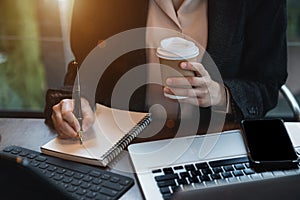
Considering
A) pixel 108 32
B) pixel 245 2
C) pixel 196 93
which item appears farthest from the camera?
pixel 108 32

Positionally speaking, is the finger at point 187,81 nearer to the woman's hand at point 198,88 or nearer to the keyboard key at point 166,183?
the woman's hand at point 198,88

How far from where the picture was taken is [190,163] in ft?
2.91

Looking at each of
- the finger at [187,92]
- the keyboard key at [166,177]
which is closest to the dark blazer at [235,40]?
the finger at [187,92]

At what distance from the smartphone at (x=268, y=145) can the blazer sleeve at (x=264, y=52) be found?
0.55ft

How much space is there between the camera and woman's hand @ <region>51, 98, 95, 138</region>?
96 cm

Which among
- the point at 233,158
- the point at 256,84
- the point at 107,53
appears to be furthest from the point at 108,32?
the point at 233,158

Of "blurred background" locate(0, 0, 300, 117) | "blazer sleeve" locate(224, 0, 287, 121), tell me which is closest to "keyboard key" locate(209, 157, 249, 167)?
"blazer sleeve" locate(224, 0, 287, 121)

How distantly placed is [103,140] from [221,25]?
0.47 meters

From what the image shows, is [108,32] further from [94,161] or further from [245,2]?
[94,161]

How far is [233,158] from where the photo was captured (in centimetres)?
90

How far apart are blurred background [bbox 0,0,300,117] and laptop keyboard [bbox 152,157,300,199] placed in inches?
58.3

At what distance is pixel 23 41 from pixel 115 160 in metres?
1.75

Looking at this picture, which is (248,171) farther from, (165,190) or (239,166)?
(165,190)

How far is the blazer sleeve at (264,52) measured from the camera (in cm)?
117
